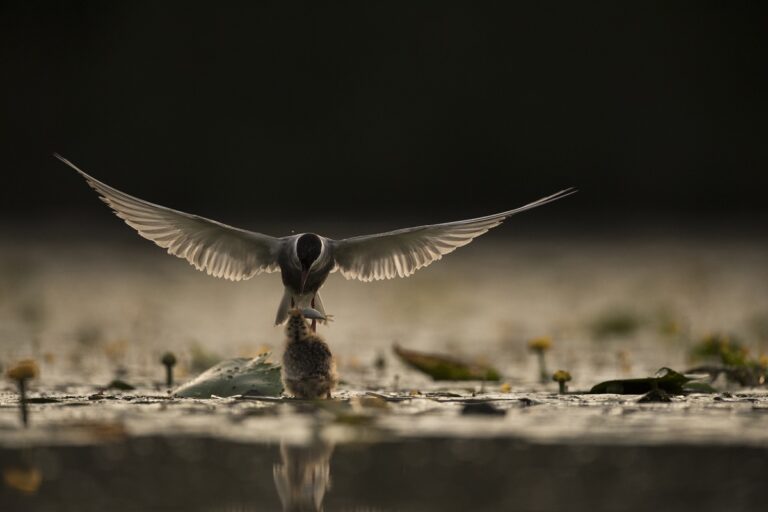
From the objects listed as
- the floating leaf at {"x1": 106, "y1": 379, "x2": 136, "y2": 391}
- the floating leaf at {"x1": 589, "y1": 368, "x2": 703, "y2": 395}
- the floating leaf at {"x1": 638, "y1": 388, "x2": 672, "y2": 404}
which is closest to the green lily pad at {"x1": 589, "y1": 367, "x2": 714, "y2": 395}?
the floating leaf at {"x1": 589, "y1": 368, "x2": 703, "y2": 395}

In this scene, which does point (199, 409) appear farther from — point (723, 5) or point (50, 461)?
point (723, 5)

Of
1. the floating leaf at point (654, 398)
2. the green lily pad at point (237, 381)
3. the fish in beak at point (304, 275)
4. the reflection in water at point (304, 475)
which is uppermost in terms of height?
the fish in beak at point (304, 275)

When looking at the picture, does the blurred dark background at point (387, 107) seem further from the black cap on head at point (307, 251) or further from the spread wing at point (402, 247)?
the black cap on head at point (307, 251)

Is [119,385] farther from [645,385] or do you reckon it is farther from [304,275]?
[645,385]

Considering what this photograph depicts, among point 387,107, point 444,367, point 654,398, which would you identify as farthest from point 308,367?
point 387,107

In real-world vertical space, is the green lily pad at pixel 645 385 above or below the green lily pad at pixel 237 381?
below

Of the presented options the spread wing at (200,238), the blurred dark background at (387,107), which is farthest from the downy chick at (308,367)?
the blurred dark background at (387,107)

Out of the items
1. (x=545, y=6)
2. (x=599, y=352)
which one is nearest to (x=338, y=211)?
(x=545, y=6)
